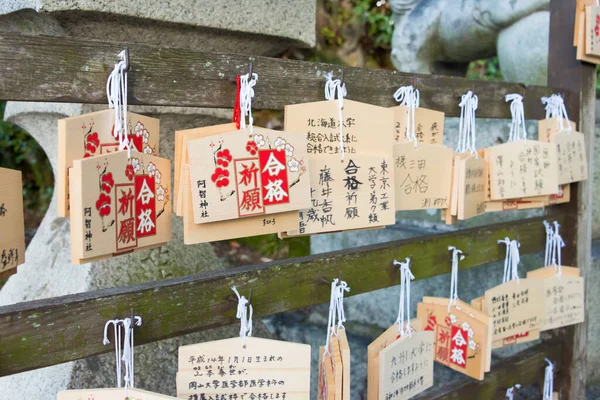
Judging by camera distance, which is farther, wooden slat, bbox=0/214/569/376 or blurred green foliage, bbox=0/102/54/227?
blurred green foliage, bbox=0/102/54/227

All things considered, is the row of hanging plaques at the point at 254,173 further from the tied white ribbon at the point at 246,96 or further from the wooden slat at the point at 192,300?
the wooden slat at the point at 192,300

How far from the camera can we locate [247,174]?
41.9 inches

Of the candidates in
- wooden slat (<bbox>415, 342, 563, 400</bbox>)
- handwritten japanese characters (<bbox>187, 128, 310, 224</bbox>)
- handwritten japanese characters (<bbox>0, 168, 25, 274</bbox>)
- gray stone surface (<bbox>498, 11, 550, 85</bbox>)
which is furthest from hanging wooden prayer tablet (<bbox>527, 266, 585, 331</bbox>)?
handwritten japanese characters (<bbox>0, 168, 25, 274</bbox>)

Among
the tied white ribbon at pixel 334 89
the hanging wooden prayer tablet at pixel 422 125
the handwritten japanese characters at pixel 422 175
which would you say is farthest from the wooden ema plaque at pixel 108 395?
the hanging wooden prayer tablet at pixel 422 125

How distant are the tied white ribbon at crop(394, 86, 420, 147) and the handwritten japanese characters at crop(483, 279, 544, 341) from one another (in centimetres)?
56

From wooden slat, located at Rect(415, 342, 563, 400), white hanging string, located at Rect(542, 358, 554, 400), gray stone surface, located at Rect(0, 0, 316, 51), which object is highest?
gray stone surface, located at Rect(0, 0, 316, 51)

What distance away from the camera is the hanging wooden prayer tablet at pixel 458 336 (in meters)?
1.59

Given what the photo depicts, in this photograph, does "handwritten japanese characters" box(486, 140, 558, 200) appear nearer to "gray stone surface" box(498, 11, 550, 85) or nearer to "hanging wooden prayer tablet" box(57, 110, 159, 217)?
"gray stone surface" box(498, 11, 550, 85)

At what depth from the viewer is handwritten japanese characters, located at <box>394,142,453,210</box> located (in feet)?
4.67

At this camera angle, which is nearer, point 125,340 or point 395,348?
point 125,340

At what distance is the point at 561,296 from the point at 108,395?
1545 mm

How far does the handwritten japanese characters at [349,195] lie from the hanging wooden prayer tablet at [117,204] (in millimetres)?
294

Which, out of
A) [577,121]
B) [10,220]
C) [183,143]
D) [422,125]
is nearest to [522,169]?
[422,125]

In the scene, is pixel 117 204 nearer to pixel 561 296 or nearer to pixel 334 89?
pixel 334 89
